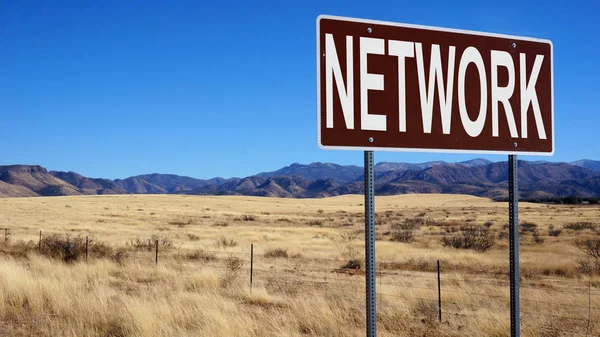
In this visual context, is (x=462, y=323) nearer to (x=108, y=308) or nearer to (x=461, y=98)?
(x=108, y=308)

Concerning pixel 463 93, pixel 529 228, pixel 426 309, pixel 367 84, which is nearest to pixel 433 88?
pixel 463 93

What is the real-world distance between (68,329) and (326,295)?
22.3ft

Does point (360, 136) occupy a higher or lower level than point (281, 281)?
higher

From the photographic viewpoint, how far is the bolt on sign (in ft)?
12.8

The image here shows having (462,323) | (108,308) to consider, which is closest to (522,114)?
(462,323)

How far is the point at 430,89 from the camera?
13.8ft

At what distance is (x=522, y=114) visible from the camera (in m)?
→ 4.56

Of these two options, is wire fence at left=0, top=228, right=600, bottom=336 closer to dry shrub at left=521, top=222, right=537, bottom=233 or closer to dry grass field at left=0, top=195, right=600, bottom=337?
dry grass field at left=0, top=195, right=600, bottom=337

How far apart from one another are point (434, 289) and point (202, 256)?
38.4 ft

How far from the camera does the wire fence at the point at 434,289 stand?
11.7 meters

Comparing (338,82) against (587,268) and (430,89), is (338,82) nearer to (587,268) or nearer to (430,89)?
(430,89)

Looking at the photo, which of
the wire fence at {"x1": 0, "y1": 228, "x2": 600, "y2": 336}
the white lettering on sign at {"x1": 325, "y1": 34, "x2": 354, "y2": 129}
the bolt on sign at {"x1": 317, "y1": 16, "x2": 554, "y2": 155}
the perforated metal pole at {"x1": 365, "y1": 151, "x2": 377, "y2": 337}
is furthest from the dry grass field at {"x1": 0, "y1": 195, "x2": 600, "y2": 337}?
the white lettering on sign at {"x1": 325, "y1": 34, "x2": 354, "y2": 129}

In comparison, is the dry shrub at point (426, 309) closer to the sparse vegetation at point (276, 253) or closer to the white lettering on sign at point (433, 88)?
the white lettering on sign at point (433, 88)

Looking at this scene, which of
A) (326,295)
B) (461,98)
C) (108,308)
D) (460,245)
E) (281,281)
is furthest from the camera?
(460,245)
